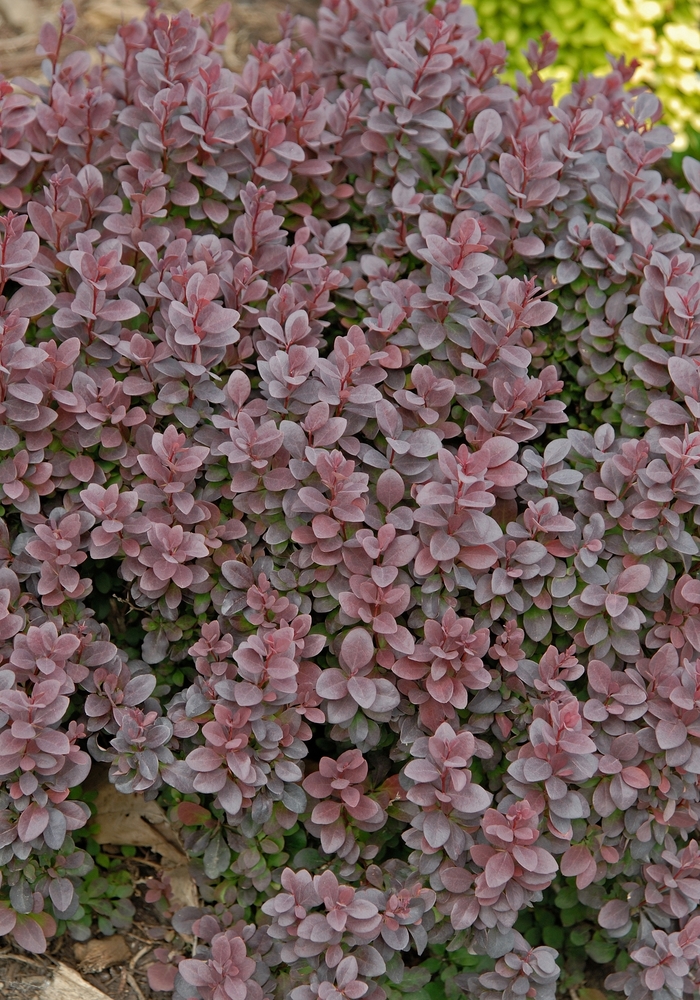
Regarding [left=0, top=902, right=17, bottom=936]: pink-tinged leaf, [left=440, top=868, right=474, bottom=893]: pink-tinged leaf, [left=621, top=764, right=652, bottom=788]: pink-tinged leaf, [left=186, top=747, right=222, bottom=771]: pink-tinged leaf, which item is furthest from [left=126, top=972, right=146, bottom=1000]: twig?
[left=621, top=764, right=652, bottom=788]: pink-tinged leaf

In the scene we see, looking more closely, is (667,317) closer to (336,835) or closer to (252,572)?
(252,572)

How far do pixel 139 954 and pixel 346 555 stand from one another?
113cm

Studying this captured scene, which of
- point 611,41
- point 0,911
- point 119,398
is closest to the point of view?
point 0,911

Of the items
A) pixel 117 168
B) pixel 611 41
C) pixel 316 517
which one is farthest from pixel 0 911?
pixel 611 41

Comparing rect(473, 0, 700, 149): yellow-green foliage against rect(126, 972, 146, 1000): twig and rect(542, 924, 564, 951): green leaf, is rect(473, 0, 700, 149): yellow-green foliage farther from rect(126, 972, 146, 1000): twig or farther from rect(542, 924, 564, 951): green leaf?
rect(126, 972, 146, 1000): twig

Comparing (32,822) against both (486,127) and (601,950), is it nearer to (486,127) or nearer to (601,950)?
(601,950)

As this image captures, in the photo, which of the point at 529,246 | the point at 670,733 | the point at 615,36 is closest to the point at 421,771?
the point at 670,733

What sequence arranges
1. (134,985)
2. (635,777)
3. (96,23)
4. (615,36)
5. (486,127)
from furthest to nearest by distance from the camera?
(615,36)
(96,23)
(486,127)
(134,985)
(635,777)

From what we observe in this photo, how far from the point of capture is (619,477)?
210 centimetres

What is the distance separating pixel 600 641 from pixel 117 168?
1.67 metres

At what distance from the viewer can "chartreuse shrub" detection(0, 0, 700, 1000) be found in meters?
1.95

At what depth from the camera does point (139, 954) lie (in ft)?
7.39

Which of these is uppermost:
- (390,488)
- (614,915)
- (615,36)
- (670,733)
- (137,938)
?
(615,36)

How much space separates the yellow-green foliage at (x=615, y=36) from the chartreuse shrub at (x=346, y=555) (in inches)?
102
